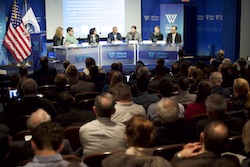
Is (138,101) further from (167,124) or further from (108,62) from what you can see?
(108,62)

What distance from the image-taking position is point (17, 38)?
12.5m

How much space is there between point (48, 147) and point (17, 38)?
1035 centimetres

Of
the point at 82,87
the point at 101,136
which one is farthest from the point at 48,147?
the point at 82,87

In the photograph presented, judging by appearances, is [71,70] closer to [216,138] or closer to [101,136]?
[101,136]

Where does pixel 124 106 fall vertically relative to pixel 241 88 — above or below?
below

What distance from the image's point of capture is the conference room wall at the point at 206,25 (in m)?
13.7

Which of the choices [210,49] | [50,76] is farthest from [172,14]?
[50,76]

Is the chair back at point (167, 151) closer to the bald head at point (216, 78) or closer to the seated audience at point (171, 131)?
the seated audience at point (171, 131)

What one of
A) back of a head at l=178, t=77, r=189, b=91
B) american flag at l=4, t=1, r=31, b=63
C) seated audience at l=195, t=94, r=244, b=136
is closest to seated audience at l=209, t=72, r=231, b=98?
back of a head at l=178, t=77, r=189, b=91

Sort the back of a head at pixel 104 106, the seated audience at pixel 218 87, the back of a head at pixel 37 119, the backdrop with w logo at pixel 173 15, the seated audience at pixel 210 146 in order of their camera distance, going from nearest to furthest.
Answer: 1. the seated audience at pixel 210 146
2. the back of a head at pixel 37 119
3. the back of a head at pixel 104 106
4. the seated audience at pixel 218 87
5. the backdrop with w logo at pixel 173 15

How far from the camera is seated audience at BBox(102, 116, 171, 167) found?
2.75m

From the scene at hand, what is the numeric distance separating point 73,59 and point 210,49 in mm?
5599

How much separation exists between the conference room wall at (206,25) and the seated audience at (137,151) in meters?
10.4

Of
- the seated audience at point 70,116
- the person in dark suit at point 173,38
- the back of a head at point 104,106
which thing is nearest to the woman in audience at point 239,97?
the seated audience at point 70,116
